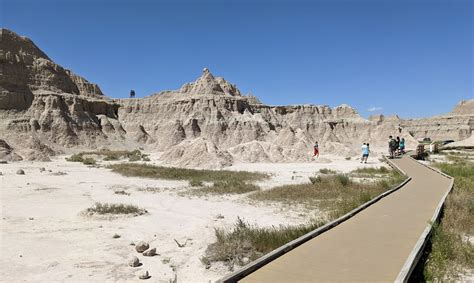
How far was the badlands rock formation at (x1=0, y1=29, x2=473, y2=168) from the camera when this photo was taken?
43.2 meters

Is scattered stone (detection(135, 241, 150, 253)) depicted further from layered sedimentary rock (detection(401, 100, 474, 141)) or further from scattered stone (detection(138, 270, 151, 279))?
layered sedimentary rock (detection(401, 100, 474, 141))

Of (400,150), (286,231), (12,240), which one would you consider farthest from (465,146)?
(12,240)

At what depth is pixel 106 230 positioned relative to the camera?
906cm

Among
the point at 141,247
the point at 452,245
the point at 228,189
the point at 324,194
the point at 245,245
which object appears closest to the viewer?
the point at 452,245

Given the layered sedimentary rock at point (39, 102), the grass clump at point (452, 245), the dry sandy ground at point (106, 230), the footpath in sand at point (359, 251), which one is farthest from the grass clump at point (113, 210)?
the layered sedimentary rock at point (39, 102)

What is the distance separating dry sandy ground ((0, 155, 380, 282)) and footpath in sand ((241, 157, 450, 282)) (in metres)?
1.57

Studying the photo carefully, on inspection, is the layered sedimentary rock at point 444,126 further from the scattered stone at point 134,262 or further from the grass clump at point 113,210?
the scattered stone at point 134,262

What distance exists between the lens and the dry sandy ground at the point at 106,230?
640 centimetres

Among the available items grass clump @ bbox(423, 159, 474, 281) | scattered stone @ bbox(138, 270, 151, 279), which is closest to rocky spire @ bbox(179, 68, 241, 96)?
grass clump @ bbox(423, 159, 474, 281)

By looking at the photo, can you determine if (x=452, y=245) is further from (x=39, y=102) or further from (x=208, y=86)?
(x=208, y=86)

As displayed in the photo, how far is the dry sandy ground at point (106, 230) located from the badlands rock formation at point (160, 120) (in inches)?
606

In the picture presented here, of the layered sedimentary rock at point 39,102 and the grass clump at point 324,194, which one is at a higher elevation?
the layered sedimentary rock at point 39,102

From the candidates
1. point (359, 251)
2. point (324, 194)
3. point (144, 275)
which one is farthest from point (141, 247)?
point (324, 194)

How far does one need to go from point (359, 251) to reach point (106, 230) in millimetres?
6054
